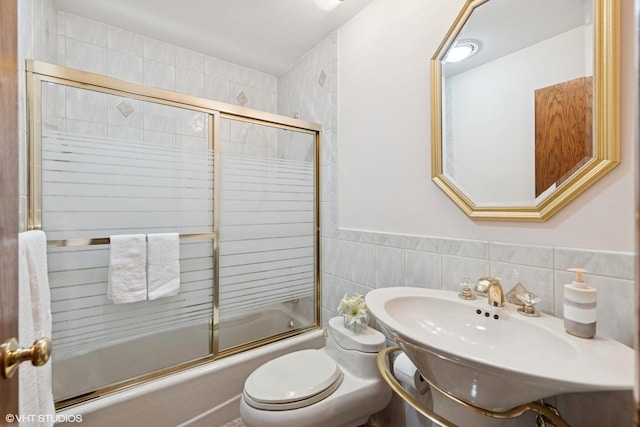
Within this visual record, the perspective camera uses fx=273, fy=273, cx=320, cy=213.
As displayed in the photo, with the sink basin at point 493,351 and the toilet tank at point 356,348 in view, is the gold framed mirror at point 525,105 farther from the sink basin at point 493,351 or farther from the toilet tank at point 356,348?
the toilet tank at point 356,348

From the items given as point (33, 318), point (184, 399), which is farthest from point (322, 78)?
point (184, 399)

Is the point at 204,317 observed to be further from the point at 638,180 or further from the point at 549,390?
the point at 638,180

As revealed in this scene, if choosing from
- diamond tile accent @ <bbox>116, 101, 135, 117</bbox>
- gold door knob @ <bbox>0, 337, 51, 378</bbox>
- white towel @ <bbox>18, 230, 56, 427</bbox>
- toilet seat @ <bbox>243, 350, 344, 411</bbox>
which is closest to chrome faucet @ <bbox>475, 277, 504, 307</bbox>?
toilet seat @ <bbox>243, 350, 344, 411</bbox>

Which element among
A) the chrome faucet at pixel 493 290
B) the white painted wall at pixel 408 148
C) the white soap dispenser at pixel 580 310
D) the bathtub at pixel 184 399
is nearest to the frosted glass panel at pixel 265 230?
the bathtub at pixel 184 399

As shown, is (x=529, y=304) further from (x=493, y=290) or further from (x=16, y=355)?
(x=16, y=355)

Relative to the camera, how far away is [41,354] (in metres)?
0.51

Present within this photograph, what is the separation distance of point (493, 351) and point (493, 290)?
0.20 meters

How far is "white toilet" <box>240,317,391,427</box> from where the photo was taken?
1053 mm

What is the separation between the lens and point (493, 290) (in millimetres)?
960

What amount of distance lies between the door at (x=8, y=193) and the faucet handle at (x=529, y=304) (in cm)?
130

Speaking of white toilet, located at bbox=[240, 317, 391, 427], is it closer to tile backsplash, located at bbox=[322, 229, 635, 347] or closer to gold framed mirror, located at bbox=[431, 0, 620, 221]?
tile backsplash, located at bbox=[322, 229, 635, 347]

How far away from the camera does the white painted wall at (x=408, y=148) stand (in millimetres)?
804

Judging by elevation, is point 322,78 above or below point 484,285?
above

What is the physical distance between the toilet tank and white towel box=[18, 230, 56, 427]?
1139 mm
